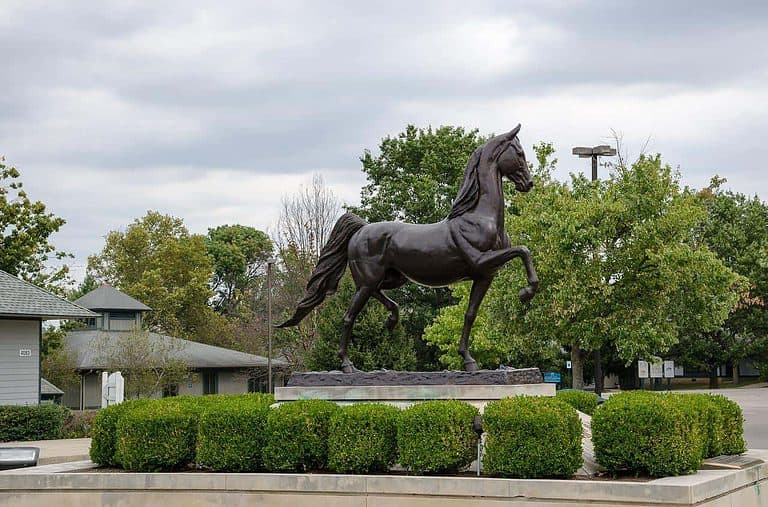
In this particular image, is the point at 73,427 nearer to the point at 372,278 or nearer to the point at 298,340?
the point at 298,340

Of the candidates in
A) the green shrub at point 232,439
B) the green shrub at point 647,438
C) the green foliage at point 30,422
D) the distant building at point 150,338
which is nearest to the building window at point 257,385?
the distant building at point 150,338

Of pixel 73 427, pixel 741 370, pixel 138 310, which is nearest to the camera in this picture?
pixel 73 427

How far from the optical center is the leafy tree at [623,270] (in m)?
26.3

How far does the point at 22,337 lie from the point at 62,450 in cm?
923

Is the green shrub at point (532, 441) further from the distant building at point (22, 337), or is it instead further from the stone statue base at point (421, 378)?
the distant building at point (22, 337)

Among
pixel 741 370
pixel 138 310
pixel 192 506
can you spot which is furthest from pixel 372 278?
pixel 741 370

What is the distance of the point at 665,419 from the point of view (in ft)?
30.7

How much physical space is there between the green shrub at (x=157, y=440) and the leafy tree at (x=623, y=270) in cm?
1700

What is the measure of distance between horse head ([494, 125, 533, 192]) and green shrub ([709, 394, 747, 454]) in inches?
139

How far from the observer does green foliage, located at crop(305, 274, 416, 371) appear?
26.4 metres

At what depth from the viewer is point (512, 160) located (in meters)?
11.9

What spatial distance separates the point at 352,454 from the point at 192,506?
1.81 meters

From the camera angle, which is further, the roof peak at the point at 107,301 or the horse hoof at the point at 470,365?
the roof peak at the point at 107,301

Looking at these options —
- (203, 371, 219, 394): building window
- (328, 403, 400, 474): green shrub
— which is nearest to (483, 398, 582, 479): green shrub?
(328, 403, 400, 474): green shrub
